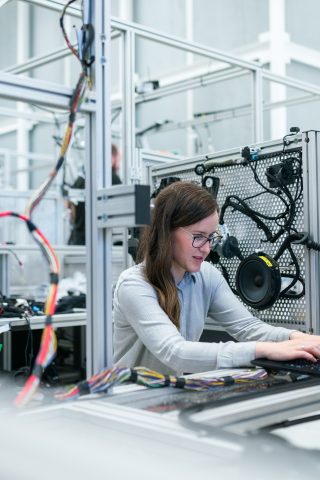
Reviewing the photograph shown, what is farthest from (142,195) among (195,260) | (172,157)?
(172,157)

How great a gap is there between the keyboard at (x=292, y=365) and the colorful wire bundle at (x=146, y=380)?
15mm

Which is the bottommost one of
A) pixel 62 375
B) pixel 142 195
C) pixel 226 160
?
pixel 62 375

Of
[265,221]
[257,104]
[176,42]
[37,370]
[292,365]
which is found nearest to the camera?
[37,370]

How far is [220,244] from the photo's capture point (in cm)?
170

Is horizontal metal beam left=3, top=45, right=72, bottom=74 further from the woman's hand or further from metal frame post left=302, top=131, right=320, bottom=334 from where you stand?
the woman's hand

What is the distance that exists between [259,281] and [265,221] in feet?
0.58

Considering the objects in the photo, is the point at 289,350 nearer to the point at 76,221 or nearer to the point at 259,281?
the point at 259,281

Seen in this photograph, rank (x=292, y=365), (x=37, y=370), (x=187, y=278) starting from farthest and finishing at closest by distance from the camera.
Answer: (x=187, y=278) → (x=292, y=365) → (x=37, y=370)

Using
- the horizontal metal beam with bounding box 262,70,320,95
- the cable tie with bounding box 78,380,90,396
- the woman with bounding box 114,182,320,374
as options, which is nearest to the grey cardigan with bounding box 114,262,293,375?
the woman with bounding box 114,182,320,374

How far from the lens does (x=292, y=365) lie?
1.05 meters

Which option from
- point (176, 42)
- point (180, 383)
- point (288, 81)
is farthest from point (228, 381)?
point (288, 81)

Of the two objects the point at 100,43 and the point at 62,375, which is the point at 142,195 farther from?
the point at 62,375

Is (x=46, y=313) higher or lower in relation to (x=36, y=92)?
lower

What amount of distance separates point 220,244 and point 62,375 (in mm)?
1573
